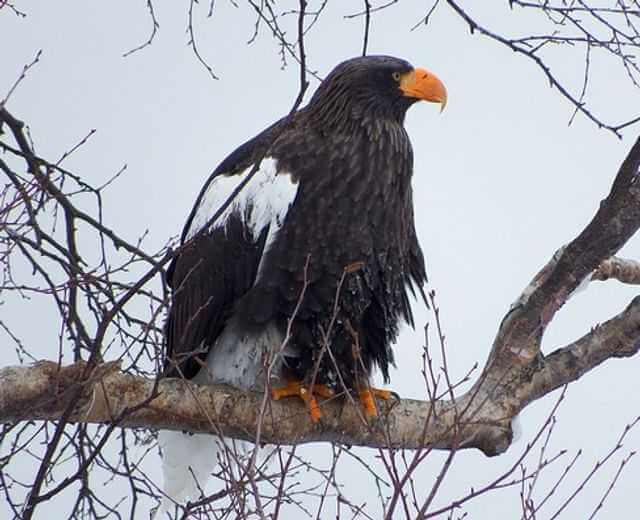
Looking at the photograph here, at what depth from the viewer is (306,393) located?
458cm

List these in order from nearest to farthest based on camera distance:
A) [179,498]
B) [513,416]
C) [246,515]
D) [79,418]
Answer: [246,515]
[79,418]
[513,416]
[179,498]

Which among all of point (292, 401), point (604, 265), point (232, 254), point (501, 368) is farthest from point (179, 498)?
point (604, 265)

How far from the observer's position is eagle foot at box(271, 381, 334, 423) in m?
4.50

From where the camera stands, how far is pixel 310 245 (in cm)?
459

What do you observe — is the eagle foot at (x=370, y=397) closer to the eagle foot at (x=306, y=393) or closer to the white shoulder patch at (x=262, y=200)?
the eagle foot at (x=306, y=393)

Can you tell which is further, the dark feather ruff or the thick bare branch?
the dark feather ruff

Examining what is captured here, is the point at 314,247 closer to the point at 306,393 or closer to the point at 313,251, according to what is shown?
the point at 313,251

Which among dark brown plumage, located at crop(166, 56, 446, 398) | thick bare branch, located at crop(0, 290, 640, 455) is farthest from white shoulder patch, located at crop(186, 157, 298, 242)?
thick bare branch, located at crop(0, 290, 640, 455)

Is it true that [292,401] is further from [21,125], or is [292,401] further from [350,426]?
[21,125]

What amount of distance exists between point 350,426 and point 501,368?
2.13 ft

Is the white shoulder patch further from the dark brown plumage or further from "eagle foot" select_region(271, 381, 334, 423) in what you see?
"eagle foot" select_region(271, 381, 334, 423)

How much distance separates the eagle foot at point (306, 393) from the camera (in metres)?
4.50

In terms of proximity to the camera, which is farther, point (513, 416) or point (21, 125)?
point (21, 125)

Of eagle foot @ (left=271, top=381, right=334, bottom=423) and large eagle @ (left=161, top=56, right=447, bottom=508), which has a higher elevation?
large eagle @ (left=161, top=56, right=447, bottom=508)
